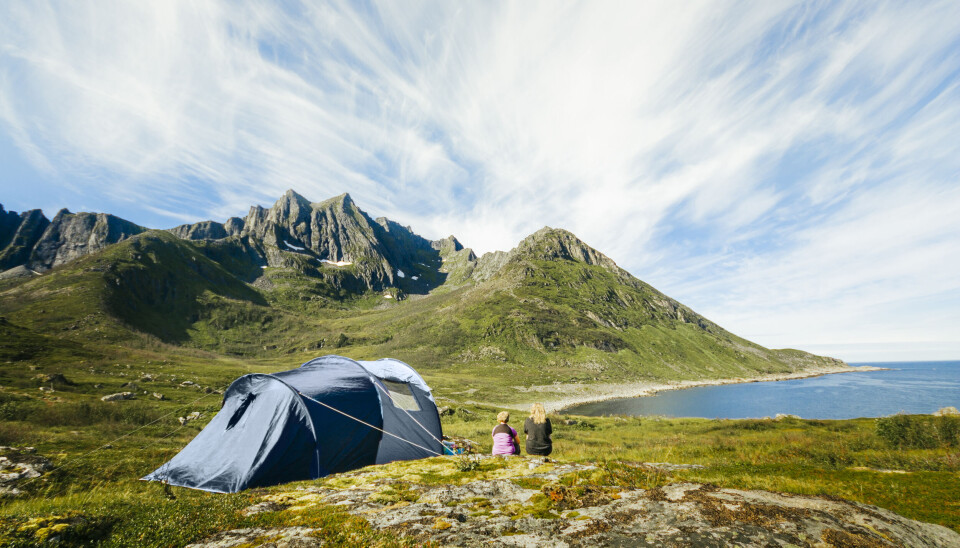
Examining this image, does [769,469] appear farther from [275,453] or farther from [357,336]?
[357,336]

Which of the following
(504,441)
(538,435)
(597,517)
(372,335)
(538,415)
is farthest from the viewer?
(372,335)

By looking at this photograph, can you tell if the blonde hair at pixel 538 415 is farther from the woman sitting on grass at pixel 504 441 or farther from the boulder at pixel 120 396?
the boulder at pixel 120 396

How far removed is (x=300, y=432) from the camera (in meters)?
13.1

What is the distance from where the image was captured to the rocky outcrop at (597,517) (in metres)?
4.76

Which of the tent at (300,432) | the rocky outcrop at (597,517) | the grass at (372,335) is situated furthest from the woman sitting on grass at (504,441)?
the grass at (372,335)

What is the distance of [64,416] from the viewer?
21047mm

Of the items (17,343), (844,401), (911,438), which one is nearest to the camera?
(911,438)

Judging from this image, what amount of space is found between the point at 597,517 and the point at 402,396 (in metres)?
13.4

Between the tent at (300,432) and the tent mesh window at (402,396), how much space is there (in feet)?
→ 0.23

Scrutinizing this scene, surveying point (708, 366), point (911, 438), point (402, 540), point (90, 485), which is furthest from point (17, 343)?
point (708, 366)

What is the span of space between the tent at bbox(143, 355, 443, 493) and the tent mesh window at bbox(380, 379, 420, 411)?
7 cm

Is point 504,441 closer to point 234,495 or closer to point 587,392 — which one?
point 234,495

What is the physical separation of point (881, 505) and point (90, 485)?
65.9 ft

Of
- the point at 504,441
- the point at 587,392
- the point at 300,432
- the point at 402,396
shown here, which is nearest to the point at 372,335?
the point at 587,392
